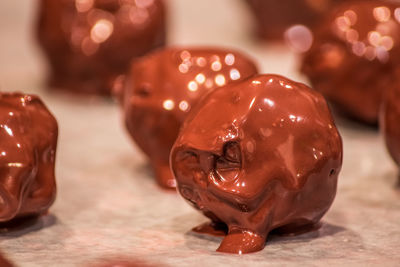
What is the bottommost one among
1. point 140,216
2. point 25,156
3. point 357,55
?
point 140,216

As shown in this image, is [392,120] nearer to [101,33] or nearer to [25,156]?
[25,156]

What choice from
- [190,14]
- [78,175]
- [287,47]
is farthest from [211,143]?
[190,14]

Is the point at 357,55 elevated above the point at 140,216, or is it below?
above

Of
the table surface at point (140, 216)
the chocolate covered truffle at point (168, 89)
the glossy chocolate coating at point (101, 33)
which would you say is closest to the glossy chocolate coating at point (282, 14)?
the glossy chocolate coating at point (101, 33)

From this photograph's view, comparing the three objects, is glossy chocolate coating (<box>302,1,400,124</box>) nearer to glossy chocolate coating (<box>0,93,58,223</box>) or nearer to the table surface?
the table surface

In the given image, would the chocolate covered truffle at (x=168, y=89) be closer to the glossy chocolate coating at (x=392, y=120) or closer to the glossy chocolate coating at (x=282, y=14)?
the glossy chocolate coating at (x=392, y=120)

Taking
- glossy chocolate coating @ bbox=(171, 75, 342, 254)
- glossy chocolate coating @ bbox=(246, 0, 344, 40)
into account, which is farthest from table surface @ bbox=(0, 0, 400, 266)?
glossy chocolate coating @ bbox=(246, 0, 344, 40)

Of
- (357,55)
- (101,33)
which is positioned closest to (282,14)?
(101,33)
